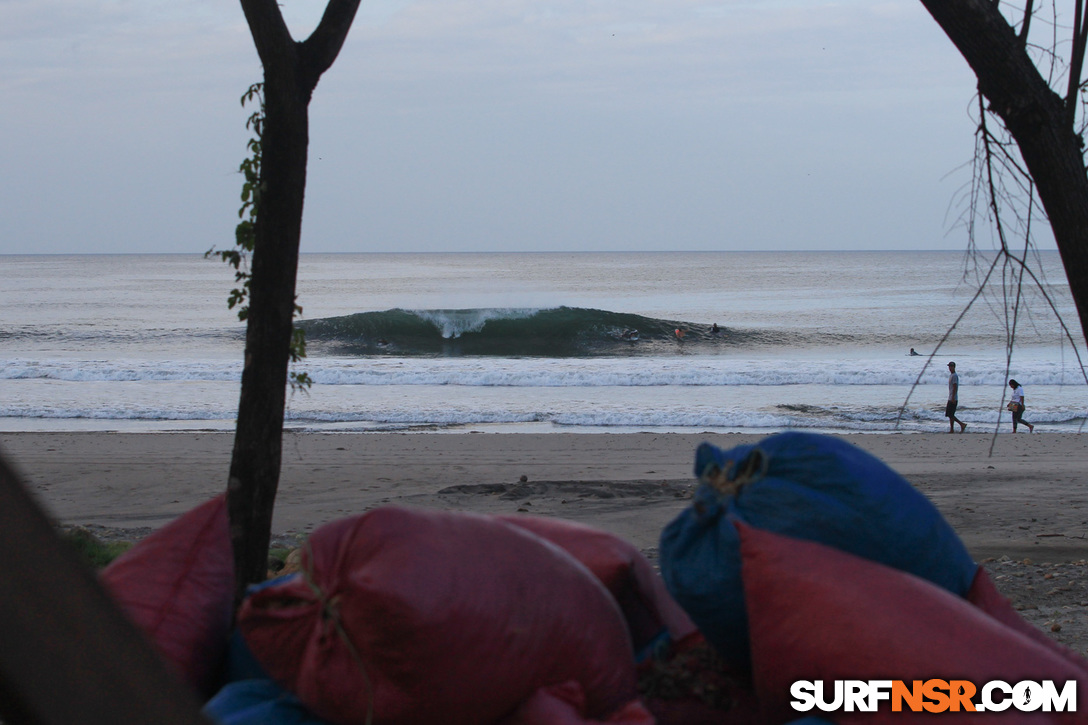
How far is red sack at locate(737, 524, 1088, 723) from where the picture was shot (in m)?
A: 1.46

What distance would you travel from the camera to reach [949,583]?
1.82 m

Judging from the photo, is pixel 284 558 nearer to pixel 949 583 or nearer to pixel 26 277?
pixel 949 583

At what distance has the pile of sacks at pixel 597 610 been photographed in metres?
1.42

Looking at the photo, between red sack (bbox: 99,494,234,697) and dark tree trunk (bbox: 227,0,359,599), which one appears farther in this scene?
dark tree trunk (bbox: 227,0,359,599)

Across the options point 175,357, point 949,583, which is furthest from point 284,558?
point 175,357

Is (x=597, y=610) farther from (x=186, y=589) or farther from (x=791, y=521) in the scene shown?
(x=186, y=589)

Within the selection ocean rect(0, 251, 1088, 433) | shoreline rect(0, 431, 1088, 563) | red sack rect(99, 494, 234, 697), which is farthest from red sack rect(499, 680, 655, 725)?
shoreline rect(0, 431, 1088, 563)

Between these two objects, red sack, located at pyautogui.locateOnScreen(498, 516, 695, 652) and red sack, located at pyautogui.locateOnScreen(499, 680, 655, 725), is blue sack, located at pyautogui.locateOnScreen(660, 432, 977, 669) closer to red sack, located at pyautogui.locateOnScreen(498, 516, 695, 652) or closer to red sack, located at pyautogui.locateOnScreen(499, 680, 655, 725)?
red sack, located at pyautogui.locateOnScreen(498, 516, 695, 652)

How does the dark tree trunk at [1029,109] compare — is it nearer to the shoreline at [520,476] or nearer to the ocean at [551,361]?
the ocean at [551,361]

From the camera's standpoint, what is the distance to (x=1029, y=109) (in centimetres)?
255

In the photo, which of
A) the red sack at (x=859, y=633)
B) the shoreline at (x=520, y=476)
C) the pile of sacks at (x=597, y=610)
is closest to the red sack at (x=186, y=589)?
the pile of sacks at (x=597, y=610)

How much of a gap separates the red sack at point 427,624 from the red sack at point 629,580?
0.85 feet

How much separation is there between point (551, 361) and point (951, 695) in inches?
773

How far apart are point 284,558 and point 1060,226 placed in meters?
3.88
